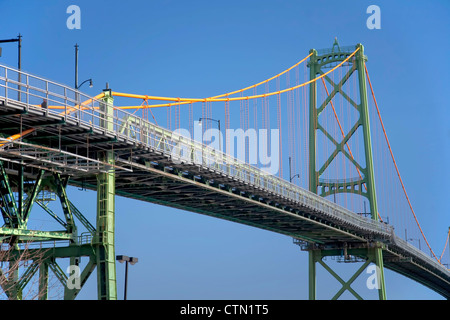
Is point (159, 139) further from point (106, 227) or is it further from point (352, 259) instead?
point (352, 259)

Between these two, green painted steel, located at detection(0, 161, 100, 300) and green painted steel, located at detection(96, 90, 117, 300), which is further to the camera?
green painted steel, located at detection(96, 90, 117, 300)

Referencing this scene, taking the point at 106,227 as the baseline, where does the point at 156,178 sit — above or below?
above

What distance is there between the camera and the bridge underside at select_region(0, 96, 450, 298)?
3444 centimetres

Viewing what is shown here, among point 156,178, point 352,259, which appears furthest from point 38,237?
point 352,259

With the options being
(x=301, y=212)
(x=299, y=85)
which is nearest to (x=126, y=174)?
(x=301, y=212)

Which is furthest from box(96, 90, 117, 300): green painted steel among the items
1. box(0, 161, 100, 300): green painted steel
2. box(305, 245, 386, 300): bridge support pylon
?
box(305, 245, 386, 300): bridge support pylon

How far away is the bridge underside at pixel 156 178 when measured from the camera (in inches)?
1356

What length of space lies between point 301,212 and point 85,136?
3446 cm

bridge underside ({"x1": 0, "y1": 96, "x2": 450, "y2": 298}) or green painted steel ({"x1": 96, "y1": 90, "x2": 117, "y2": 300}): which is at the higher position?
bridge underside ({"x1": 0, "y1": 96, "x2": 450, "y2": 298})

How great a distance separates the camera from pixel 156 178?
161ft

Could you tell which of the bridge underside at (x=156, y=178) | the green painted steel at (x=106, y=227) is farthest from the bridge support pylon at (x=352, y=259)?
the green painted steel at (x=106, y=227)

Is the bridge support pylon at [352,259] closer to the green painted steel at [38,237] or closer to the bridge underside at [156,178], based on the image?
the bridge underside at [156,178]

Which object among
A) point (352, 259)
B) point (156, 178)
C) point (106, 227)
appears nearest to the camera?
point (106, 227)

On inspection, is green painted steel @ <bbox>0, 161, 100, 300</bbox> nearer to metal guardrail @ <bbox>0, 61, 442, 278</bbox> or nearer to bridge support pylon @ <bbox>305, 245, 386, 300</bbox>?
metal guardrail @ <bbox>0, 61, 442, 278</bbox>
